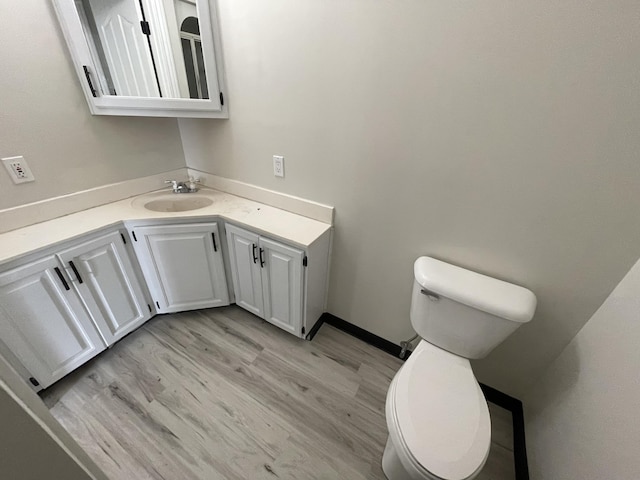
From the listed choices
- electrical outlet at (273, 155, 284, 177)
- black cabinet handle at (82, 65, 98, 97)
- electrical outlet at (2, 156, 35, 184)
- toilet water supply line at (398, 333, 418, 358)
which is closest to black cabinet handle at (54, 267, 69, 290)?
electrical outlet at (2, 156, 35, 184)

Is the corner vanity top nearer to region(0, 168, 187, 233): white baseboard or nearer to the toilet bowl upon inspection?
region(0, 168, 187, 233): white baseboard

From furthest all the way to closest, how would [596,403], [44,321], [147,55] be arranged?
[147,55], [44,321], [596,403]

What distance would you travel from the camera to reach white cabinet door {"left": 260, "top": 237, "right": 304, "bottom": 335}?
1.32 metres

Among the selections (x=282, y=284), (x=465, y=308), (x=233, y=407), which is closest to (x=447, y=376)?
(x=465, y=308)

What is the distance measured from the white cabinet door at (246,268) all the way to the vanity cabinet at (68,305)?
56 centimetres

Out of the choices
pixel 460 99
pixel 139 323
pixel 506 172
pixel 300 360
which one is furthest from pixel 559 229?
pixel 139 323

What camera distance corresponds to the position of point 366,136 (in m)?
1.16

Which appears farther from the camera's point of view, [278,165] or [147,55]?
[278,165]

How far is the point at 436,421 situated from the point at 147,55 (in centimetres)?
216

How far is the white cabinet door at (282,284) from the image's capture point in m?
1.32

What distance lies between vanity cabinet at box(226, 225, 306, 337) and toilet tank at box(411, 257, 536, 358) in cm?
59

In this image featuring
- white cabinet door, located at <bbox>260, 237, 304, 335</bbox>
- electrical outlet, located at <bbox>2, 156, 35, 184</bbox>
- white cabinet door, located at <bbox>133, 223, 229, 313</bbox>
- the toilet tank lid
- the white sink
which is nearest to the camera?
the toilet tank lid

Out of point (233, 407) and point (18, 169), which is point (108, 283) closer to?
point (18, 169)

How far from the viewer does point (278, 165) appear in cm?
147
